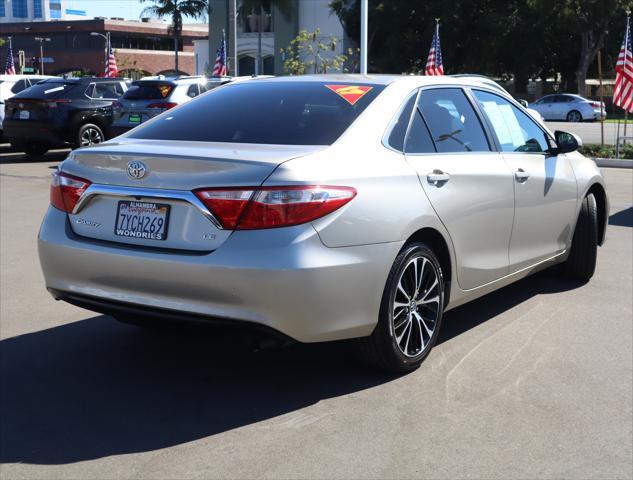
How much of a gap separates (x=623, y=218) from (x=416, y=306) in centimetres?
689

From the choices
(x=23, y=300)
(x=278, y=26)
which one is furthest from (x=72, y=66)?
(x=23, y=300)

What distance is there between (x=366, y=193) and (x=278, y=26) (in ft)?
188

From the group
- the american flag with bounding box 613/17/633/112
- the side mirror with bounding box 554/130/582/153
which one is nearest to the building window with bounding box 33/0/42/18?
the american flag with bounding box 613/17/633/112

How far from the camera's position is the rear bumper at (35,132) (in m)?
18.1

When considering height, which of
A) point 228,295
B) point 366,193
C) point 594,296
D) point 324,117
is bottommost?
point 594,296

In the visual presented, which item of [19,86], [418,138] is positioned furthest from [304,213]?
[19,86]

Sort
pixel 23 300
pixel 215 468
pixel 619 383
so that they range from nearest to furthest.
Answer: pixel 215 468 → pixel 619 383 → pixel 23 300

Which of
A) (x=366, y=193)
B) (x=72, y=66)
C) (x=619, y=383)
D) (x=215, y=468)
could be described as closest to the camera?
(x=215, y=468)

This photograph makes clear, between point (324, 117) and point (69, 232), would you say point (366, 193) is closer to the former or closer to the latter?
point (324, 117)

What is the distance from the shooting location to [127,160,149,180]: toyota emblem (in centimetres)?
444

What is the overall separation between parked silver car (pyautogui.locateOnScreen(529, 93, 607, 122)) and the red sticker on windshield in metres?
37.8

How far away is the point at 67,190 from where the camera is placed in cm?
479

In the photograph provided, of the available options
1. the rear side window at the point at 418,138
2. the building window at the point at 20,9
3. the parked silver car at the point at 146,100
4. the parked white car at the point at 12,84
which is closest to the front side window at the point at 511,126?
the rear side window at the point at 418,138

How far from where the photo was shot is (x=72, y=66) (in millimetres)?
97438
